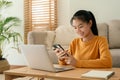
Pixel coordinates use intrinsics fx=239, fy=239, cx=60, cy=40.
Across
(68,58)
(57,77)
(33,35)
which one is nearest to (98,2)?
(33,35)

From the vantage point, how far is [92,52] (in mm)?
1792

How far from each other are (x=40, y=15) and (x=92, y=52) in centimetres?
290

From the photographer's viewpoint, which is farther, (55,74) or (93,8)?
(93,8)

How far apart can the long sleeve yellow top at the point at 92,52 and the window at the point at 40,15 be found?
2545 mm

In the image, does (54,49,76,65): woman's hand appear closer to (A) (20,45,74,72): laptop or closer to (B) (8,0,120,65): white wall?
(A) (20,45,74,72): laptop

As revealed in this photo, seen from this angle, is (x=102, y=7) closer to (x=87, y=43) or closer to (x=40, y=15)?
(x=40, y=15)

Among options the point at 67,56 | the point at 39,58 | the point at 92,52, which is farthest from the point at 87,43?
the point at 39,58

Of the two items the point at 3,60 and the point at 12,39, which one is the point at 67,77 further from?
the point at 12,39

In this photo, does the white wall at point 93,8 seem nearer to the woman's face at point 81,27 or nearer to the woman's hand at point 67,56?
the woman's face at point 81,27

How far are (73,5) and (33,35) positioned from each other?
3.26ft

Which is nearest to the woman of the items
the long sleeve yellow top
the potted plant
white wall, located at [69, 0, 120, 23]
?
the long sleeve yellow top

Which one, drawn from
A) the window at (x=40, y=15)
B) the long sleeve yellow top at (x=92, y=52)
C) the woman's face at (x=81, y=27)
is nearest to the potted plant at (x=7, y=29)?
the window at (x=40, y=15)

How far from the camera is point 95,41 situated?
5.96ft

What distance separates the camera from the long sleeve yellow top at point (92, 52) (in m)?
1.61
